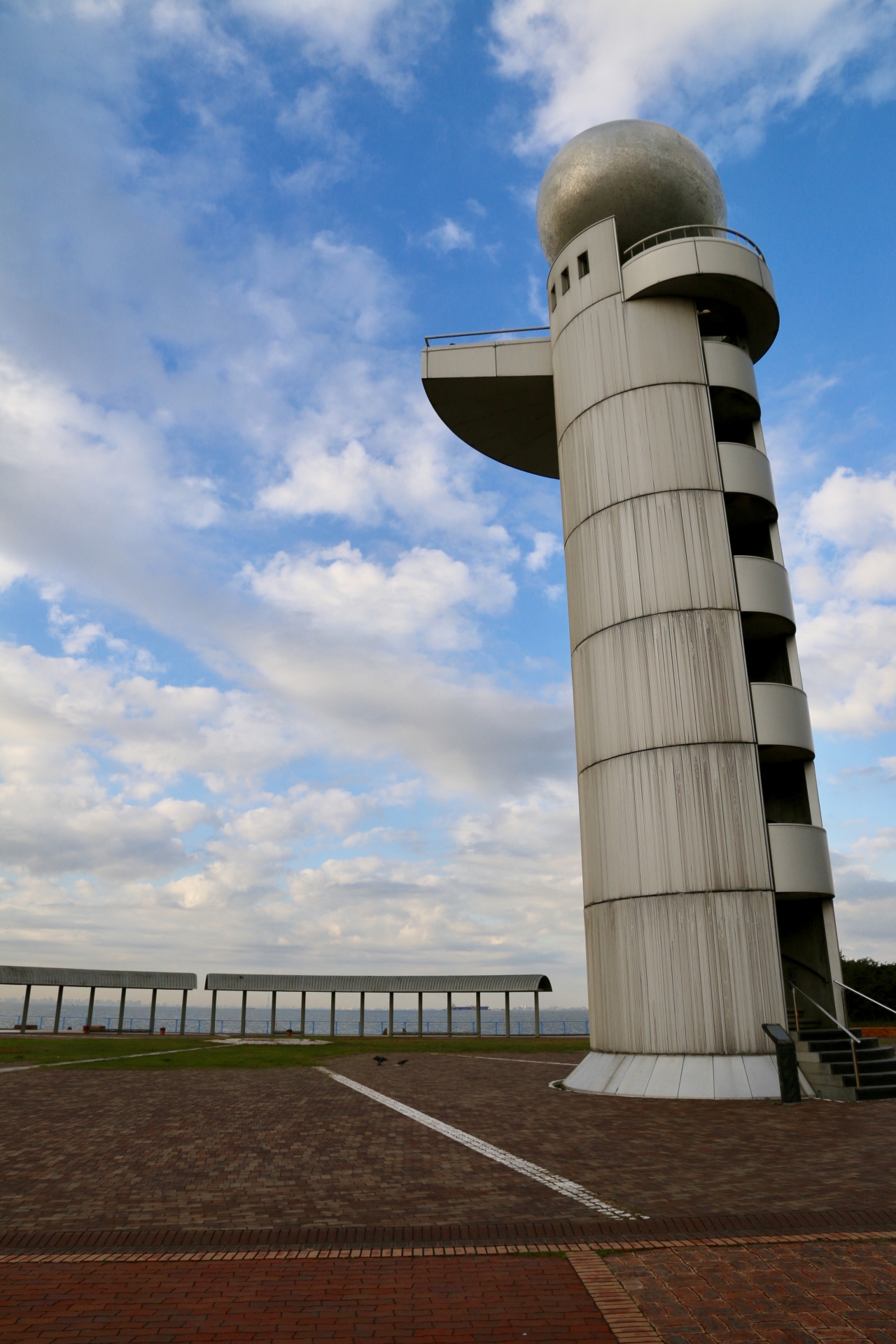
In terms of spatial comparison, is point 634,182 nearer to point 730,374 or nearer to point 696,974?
point 730,374

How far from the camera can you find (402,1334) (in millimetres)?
5461

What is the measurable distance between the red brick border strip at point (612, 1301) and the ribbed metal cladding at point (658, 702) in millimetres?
11643

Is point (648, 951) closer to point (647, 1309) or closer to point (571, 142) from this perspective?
point (647, 1309)

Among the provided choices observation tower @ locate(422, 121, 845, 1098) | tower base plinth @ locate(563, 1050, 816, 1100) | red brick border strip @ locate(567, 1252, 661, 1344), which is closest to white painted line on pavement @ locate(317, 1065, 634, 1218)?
red brick border strip @ locate(567, 1252, 661, 1344)

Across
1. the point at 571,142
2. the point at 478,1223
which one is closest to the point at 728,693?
the point at 478,1223

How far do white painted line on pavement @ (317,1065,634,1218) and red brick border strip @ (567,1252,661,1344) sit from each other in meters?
1.37

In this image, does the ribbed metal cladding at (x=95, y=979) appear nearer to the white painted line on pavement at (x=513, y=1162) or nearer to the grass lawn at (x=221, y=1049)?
the grass lawn at (x=221, y=1049)

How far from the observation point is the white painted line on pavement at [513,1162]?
834 cm

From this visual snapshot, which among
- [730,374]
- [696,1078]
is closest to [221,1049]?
[696,1078]

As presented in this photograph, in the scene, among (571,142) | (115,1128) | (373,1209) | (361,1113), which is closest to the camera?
(373,1209)

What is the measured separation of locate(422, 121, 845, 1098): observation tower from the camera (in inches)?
709

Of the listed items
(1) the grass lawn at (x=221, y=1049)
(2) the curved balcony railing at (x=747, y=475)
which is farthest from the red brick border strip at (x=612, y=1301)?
(1) the grass lawn at (x=221, y=1049)

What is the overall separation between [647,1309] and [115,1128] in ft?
31.2

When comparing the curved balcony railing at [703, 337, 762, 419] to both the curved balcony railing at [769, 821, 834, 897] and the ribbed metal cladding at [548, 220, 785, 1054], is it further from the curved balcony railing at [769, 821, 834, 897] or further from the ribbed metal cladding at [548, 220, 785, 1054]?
the curved balcony railing at [769, 821, 834, 897]
